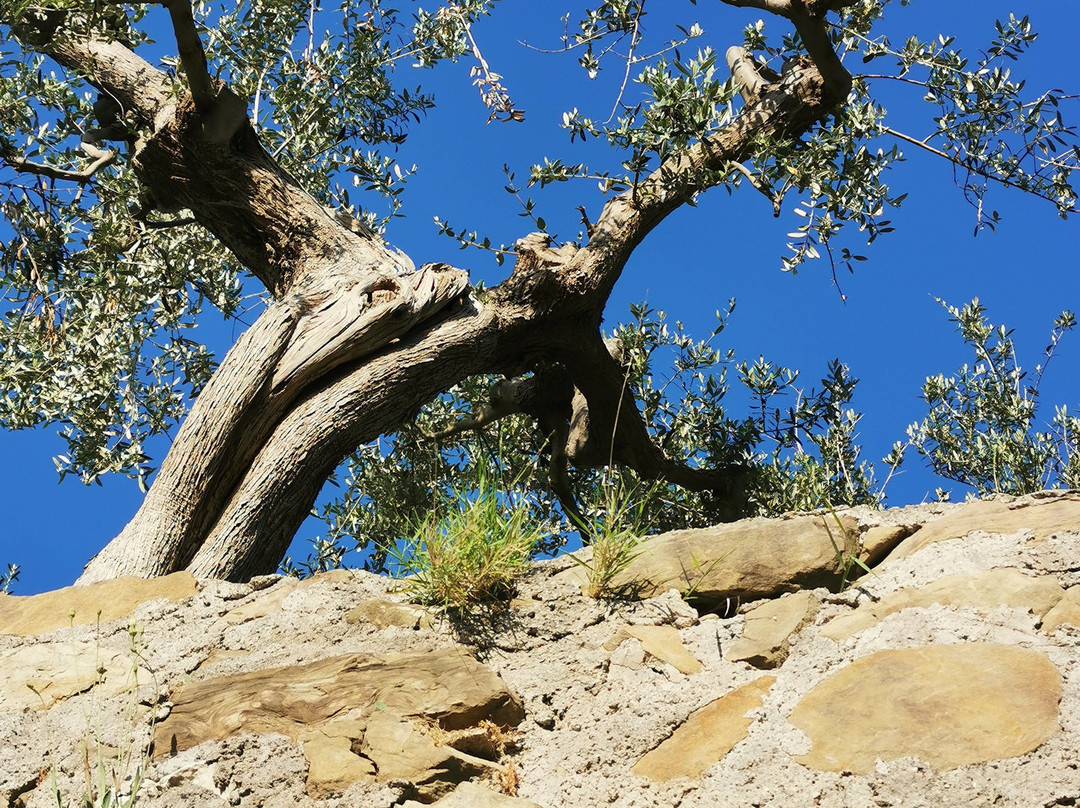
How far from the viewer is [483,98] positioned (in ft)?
20.5

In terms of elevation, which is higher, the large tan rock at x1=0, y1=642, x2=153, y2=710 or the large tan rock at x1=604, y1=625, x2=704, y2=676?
the large tan rock at x1=0, y1=642, x2=153, y2=710

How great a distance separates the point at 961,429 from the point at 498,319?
4951 millimetres

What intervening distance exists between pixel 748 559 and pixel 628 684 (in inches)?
31.5

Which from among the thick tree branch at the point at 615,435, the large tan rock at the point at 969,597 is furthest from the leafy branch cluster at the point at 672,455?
the large tan rock at the point at 969,597

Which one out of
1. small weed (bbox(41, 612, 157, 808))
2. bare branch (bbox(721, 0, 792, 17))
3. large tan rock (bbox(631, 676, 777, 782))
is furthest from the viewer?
bare branch (bbox(721, 0, 792, 17))

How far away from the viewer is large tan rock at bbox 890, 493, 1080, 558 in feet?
12.7

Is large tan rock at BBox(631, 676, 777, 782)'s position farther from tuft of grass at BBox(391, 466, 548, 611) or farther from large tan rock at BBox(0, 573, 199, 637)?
large tan rock at BBox(0, 573, 199, 637)

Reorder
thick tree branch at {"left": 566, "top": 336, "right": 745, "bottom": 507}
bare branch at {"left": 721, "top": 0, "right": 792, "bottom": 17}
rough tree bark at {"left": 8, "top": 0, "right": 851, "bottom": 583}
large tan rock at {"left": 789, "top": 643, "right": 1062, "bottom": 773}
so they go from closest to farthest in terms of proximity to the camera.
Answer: large tan rock at {"left": 789, "top": 643, "right": 1062, "bottom": 773}
rough tree bark at {"left": 8, "top": 0, "right": 851, "bottom": 583}
bare branch at {"left": 721, "top": 0, "right": 792, "bottom": 17}
thick tree branch at {"left": 566, "top": 336, "right": 745, "bottom": 507}

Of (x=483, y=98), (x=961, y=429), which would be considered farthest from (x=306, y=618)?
(x=961, y=429)

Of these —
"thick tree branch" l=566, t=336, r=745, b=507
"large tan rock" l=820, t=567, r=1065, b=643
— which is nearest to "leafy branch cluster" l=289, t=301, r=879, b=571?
"thick tree branch" l=566, t=336, r=745, b=507

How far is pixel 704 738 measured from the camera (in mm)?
3297

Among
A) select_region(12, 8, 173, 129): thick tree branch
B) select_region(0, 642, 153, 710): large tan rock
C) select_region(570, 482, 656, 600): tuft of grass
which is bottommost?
select_region(0, 642, 153, 710): large tan rock

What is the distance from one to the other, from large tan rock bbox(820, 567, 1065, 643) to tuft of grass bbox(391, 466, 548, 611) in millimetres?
1228

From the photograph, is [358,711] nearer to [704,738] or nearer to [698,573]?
[704,738]
